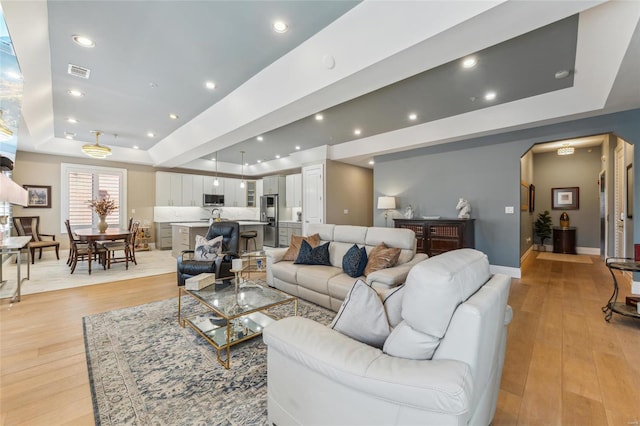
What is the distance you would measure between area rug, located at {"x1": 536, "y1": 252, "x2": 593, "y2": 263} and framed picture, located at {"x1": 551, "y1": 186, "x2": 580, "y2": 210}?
1.39 m

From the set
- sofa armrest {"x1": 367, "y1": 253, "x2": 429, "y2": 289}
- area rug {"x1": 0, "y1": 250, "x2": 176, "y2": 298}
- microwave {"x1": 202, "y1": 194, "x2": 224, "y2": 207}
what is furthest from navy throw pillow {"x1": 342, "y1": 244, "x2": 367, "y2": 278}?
microwave {"x1": 202, "y1": 194, "x2": 224, "y2": 207}

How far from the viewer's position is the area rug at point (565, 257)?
6.19 m

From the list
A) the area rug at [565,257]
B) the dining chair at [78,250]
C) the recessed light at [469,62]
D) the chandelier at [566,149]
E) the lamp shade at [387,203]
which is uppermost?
the recessed light at [469,62]

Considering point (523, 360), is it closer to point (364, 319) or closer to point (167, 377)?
point (364, 319)

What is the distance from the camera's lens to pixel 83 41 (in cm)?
276

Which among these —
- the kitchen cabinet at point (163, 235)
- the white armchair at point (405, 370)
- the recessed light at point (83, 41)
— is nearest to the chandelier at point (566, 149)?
the white armchair at point (405, 370)

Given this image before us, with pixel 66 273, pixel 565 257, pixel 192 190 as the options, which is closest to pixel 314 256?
pixel 66 273

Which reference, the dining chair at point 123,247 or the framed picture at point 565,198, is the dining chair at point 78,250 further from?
the framed picture at point 565,198

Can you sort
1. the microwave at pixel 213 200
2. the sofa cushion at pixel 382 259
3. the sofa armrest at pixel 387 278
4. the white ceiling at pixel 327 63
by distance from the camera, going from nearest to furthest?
the white ceiling at pixel 327 63, the sofa armrest at pixel 387 278, the sofa cushion at pixel 382 259, the microwave at pixel 213 200

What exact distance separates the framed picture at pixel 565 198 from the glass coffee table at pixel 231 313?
867 centimetres

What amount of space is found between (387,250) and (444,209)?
3.05m

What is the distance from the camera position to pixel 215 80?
3568 millimetres

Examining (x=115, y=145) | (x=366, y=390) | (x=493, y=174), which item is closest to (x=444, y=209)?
(x=493, y=174)

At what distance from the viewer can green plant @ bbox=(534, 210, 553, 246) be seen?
749 centimetres
